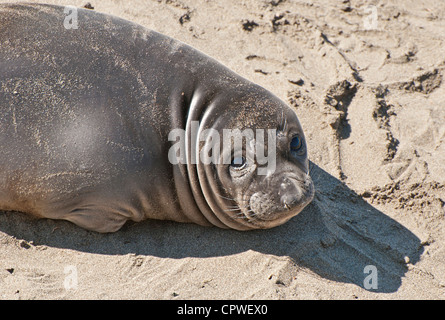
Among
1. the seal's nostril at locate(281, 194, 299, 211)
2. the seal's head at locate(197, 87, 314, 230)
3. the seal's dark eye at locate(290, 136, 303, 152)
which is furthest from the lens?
the seal's dark eye at locate(290, 136, 303, 152)

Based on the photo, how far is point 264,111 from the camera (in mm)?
4039

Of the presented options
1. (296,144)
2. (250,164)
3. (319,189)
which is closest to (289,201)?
(250,164)

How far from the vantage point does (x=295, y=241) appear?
4.12 m

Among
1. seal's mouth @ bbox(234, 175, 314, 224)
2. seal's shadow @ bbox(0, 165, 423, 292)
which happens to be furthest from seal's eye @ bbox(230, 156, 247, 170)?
seal's shadow @ bbox(0, 165, 423, 292)

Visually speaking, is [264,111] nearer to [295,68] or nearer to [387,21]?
[295,68]

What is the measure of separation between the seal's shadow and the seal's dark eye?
55 cm

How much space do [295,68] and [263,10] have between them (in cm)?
100

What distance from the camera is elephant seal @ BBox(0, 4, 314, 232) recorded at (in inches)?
148

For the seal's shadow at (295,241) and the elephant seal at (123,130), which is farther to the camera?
the seal's shadow at (295,241)

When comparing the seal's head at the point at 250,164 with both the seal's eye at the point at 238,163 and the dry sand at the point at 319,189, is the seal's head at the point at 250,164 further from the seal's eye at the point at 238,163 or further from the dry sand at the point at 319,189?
the dry sand at the point at 319,189

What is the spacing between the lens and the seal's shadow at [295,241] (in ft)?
13.0

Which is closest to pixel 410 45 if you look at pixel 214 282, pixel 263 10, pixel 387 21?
pixel 387 21

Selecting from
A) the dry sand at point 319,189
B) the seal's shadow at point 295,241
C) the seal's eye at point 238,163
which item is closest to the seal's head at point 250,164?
the seal's eye at point 238,163

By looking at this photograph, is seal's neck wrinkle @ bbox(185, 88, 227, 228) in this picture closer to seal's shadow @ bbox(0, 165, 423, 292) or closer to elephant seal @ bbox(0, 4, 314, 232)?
elephant seal @ bbox(0, 4, 314, 232)
